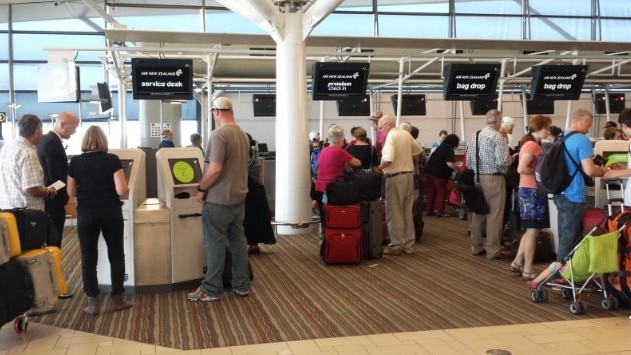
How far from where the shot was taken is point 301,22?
8.81 m

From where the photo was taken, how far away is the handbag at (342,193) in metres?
7.13

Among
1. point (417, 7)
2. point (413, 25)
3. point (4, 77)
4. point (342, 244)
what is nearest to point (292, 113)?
point (342, 244)

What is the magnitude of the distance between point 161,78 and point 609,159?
719cm

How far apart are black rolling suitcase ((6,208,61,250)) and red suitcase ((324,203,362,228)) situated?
3008 millimetres

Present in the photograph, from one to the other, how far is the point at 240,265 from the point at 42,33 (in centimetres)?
1413

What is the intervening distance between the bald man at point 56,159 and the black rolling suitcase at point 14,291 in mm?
1164

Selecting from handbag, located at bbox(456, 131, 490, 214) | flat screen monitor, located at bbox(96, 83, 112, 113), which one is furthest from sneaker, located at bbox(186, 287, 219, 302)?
flat screen monitor, located at bbox(96, 83, 112, 113)

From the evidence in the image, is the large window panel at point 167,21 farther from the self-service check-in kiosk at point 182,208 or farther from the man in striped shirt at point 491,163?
the self-service check-in kiosk at point 182,208

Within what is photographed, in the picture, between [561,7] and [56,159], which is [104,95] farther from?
[561,7]

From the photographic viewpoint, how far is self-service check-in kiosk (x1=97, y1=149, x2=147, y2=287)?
5.77 meters

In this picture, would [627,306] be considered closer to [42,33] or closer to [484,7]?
[484,7]

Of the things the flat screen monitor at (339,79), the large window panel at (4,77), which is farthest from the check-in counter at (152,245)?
the large window panel at (4,77)

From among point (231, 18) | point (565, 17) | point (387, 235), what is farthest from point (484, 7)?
point (387, 235)

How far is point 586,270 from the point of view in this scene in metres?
4.98
